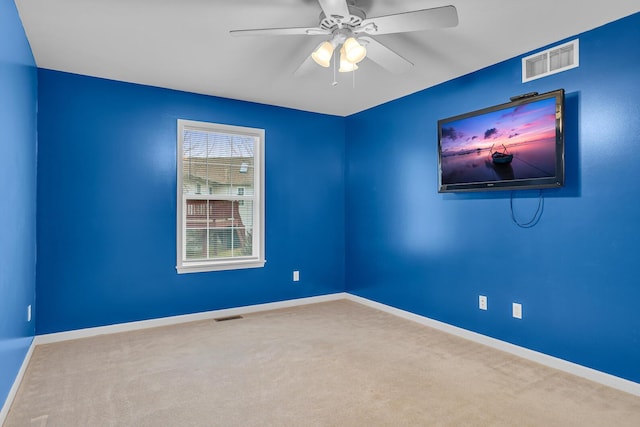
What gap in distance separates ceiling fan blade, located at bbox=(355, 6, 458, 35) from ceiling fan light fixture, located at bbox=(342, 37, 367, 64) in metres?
0.08

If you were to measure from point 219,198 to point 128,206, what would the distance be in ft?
3.09

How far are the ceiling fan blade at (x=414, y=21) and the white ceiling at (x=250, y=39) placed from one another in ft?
0.75

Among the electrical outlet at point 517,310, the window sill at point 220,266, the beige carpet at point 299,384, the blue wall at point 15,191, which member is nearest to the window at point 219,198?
the window sill at point 220,266

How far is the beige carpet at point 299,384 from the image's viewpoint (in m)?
2.16

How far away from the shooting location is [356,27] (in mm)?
2271

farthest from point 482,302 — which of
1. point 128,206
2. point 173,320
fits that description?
point 128,206

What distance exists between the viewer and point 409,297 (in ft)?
13.6

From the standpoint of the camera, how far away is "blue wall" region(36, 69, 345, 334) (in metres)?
3.45

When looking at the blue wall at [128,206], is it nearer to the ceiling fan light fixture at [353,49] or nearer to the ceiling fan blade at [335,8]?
the ceiling fan light fixture at [353,49]

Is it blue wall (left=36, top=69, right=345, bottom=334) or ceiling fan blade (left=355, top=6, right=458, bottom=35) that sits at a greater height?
ceiling fan blade (left=355, top=6, right=458, bottom=35)

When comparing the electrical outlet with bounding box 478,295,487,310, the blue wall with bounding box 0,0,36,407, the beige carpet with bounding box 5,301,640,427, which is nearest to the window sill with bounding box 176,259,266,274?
the beige carpet with bounding box 5,301,640,427

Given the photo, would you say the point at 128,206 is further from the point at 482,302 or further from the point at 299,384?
the point at 482,302

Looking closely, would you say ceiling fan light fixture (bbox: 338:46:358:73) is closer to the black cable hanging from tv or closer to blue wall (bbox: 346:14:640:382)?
blue wall (bbox: 346:14:640:382)

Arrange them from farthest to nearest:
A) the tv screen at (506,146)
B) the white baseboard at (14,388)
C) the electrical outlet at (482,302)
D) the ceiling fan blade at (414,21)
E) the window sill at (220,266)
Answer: the window sill at (220,266)
the electrical outlet at (482,302)
the tv screen at (506,146)
the white baseboard at (14,388)
the ceiling fan blade at (414,21)
